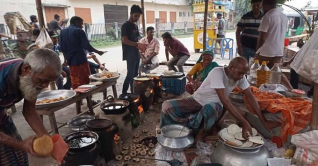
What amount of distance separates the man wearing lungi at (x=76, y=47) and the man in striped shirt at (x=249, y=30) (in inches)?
117

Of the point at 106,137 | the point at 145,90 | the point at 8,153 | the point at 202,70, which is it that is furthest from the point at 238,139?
the point at 145,90

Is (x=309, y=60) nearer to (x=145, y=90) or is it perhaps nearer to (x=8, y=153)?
(x=8, y=153)

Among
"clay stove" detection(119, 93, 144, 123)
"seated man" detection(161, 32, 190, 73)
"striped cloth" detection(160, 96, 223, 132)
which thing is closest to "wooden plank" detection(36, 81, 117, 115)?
"clay stove" detection(119, 93, 144, 123)

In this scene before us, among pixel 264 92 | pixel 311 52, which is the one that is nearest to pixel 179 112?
pixel 264 92

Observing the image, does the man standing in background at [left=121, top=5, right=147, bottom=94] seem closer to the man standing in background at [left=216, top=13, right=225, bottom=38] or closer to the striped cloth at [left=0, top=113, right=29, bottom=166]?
the striped cloth at [left=0, top=113, right=29, bottom=166]

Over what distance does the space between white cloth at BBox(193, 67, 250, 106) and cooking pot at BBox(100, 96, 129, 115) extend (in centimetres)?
106

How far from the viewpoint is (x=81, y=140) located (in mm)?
2395

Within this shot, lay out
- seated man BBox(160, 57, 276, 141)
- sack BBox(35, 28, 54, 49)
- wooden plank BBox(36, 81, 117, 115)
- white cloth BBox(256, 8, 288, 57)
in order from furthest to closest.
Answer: sack BBox(35, 28, 54, 49) → white cloth BBox(256, 8, 288, 57) → wooden plank BBox(36, 81, 117, 115) → seated man BBox(160, 57, 276, 141)

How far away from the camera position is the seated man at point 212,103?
2.42 metres

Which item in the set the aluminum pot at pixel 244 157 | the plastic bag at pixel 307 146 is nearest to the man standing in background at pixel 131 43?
the aluminum pot at pixel 244 157

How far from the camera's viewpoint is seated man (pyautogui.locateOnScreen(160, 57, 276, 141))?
7.95 feet

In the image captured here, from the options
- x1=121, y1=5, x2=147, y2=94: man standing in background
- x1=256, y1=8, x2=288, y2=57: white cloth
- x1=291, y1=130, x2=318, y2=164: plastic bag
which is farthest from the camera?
x1=121, y1=5, x2=147, y2=94: man standing in background

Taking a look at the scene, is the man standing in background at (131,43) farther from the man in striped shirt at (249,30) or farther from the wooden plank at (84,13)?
the wooden plank at (84,13)

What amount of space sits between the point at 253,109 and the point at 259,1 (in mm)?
2512
